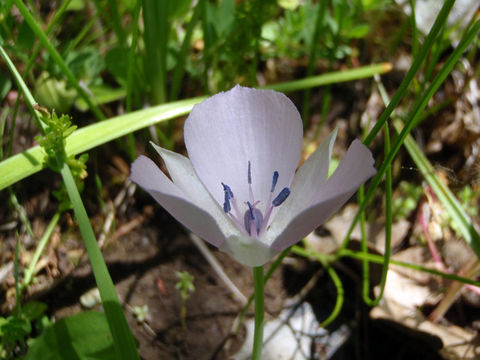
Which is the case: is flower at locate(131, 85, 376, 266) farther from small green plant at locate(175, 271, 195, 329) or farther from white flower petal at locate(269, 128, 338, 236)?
small green plant at locate(175, 271, 195, 329)

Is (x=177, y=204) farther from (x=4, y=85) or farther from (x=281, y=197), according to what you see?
(x=4, y=85)

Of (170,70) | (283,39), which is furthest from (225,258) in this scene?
(283,39)

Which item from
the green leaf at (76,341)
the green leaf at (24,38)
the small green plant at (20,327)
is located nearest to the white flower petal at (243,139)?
the green leaf at (76,341)

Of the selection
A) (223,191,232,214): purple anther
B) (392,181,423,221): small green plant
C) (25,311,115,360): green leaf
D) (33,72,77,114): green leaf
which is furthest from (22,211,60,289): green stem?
(392,181,423,221): small green plant

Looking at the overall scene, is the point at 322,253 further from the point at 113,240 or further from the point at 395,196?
the point at 113,240

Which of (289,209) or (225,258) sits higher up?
(289,209)

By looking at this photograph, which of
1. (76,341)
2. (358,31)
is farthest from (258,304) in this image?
(358,31)
